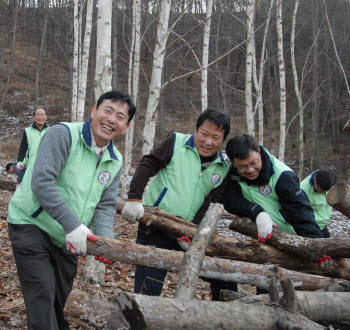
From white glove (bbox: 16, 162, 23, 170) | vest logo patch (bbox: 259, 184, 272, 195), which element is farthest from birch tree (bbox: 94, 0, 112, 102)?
vest logo patch (bbox: 259, 184, 272, 195)

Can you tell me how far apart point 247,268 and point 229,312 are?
90 cm

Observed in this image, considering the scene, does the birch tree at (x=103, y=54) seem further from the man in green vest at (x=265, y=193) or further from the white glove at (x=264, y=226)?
the white glove at (x=264, y=226)

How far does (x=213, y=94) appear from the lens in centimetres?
2916

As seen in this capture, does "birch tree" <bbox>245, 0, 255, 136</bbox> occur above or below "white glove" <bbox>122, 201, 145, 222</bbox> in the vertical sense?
above

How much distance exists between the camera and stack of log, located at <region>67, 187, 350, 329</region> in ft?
6.05

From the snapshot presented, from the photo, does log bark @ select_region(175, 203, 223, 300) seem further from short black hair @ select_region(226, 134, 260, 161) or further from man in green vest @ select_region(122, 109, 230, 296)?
short black hair @ select_region(226, 134, 260, 161)

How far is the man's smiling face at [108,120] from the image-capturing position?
2.60m

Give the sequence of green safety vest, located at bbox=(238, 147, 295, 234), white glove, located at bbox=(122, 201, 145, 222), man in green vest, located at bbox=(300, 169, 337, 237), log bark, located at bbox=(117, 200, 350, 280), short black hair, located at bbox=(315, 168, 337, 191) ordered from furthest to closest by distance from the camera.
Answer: man in green vest, located at bbox=(300, 169, 337, 237) < short black hair, located at bbox=(315, 168, 337, 191) < green safety vest, located at bbox=(238, 147, 295, 234) < log bark, located at bbox=(117, 200, 350, 280) < white glove, located at bbox=(122, 201, 145, 222)

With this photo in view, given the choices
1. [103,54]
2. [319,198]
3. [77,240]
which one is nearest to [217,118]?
[77,240]

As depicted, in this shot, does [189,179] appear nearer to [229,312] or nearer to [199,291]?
[229,312]

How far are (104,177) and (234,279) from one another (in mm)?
1263

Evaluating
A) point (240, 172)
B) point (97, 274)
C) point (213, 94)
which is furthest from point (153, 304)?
point (213, 94)

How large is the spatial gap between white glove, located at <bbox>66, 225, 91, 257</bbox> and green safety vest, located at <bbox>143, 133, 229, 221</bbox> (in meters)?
1.03

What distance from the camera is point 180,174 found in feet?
10.4
